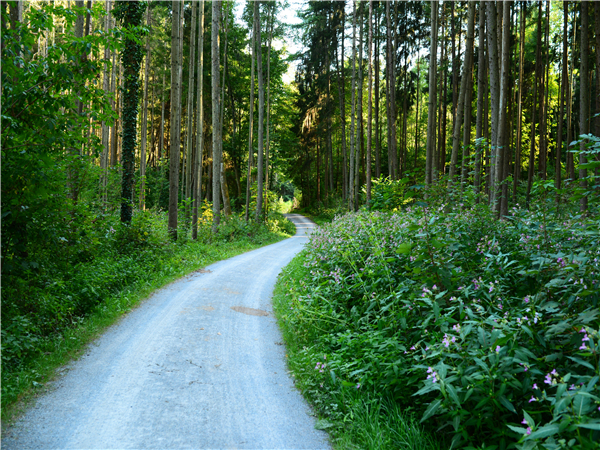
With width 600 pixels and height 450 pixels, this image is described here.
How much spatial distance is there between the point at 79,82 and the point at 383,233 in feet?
16.9

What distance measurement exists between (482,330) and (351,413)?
5.13 ft

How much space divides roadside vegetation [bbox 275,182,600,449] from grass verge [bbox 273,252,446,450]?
0.05 ft

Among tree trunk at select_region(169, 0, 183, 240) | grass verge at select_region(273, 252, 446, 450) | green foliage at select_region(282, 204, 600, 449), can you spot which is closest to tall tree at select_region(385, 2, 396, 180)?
tree trunk at select_region(169, 0, 183, 240)

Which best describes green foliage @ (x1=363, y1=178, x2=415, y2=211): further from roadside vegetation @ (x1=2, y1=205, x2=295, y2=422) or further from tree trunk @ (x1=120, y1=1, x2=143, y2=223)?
tree trunk @ (x1=120, y1=1, x2=143, y2=223)

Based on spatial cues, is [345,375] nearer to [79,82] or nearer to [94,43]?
[79,82]

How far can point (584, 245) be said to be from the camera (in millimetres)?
3562

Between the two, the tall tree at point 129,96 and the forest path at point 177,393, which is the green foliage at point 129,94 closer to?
the tall tree at point 129,96

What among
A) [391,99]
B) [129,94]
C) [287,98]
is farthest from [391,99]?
[287,98]

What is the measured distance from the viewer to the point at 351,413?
357 cm

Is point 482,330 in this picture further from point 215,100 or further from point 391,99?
point 391,99

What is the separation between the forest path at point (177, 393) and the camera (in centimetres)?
337

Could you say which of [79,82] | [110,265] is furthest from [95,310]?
[79,82]

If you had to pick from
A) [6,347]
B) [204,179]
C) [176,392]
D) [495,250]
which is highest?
[204,179]

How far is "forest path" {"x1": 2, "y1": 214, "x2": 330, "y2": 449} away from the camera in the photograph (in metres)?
3.37
